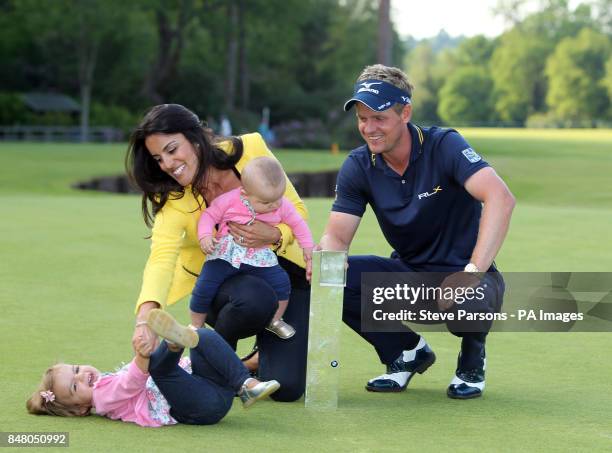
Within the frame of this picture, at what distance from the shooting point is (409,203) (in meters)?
5.89

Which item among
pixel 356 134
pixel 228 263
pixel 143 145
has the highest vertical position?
pixel 143 145

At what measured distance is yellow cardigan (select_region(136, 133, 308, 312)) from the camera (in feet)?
17.2

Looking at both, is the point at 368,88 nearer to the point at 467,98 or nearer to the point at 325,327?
the point at 325,327

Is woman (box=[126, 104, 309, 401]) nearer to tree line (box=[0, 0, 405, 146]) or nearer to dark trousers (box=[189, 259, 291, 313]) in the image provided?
dark trousers (box=[189, 259, 291, 313])

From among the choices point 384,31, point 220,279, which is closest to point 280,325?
point 220,279

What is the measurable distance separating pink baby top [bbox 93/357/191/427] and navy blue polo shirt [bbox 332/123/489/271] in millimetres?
1571

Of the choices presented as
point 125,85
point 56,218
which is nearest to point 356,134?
point 125,85

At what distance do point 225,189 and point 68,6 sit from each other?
5048 cm

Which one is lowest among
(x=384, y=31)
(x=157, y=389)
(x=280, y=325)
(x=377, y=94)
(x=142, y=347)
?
(x=157, y=389)

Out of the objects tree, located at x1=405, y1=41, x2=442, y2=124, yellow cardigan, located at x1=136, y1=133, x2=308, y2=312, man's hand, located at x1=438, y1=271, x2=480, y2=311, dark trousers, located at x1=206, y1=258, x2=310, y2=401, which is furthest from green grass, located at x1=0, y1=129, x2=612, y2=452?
tree, located at x1=405, y1=41, x2=442, y2=124

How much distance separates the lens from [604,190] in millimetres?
26766

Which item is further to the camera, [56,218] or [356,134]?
[356,134]

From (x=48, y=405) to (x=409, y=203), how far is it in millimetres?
2075

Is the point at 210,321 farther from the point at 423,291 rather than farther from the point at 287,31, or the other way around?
the point at 287,31
